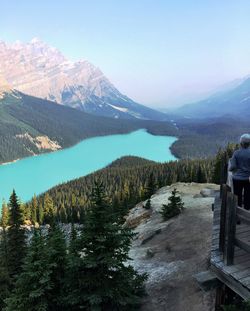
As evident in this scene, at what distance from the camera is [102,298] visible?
13.8 meters

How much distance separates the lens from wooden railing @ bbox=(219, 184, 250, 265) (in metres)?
9.73

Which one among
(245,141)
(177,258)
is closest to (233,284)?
(245,141)

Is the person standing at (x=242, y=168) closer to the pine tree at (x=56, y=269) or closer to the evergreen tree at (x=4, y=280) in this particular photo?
the pine tree at (x=56, y=269)

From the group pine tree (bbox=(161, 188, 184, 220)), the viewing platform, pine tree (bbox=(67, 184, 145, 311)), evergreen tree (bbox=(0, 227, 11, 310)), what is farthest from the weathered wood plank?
pine tree (bbox=(161, 188, 184, 220))

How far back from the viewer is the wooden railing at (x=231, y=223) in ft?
31.9

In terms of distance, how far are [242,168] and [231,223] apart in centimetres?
291

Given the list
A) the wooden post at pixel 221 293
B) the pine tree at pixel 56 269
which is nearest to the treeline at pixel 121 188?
the pine tree at pixel 56 269

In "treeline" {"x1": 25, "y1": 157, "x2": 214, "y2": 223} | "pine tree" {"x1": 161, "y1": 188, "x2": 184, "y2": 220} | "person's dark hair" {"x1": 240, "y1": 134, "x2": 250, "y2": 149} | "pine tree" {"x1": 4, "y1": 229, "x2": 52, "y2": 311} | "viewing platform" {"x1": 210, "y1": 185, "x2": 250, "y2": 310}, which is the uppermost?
"person's dark hair" {"x1": 240, "y1": 134, "x2": 250, "y2": 149}

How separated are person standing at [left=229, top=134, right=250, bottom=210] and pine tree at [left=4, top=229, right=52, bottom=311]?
7.92 m

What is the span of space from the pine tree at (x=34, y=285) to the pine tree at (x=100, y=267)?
3.56ft

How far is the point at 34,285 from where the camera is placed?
14.6 m

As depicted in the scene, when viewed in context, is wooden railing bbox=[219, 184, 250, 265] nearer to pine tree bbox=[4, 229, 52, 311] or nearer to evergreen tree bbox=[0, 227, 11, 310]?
pine tree bbox=[4, 229, 52, 311]

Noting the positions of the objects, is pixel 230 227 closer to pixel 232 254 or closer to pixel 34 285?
pixel 232 254

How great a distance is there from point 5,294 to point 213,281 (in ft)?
68.7
